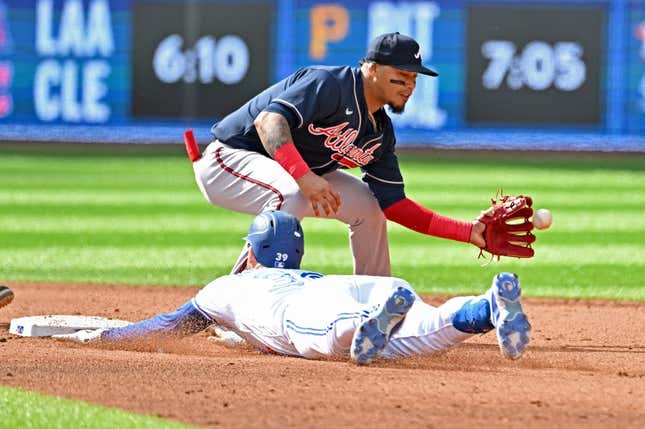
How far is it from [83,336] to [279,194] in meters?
1.02

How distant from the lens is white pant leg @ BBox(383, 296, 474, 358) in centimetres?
454

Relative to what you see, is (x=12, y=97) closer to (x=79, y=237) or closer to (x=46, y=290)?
(x=79, y=237)

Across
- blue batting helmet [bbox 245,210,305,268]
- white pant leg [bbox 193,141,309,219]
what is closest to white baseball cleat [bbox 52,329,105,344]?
blue batting helmet [bbox 245,210,305,268]

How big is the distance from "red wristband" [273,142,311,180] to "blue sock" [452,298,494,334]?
1227 millimetres

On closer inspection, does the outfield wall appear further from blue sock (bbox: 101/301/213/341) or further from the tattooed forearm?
blue sock (bbox: 101/301/213/341)

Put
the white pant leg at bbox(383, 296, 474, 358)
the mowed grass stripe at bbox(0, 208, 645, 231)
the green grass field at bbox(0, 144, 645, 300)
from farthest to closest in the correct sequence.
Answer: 1. the mowed grass stripe at bbox(0, 208, 645, 231)
2. the green grass field at bbox(0, 144, 645, 300)
3. the white pant leg at bbox(383, 296, 474, 358)

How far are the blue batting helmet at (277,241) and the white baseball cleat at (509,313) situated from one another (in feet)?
3.69

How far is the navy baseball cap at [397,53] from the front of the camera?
561 cm

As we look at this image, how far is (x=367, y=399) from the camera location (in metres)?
4.09

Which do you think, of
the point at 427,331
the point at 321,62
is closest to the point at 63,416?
the point at 427,331

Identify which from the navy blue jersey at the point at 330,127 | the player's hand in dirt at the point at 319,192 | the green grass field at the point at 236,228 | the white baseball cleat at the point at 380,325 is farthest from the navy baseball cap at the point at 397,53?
the green grass field at the point at 236,228

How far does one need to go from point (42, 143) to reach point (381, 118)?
13738mm

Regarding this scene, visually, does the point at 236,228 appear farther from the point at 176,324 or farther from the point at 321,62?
the point at 321,62

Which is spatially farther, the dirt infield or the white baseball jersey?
the white baseball jersey
